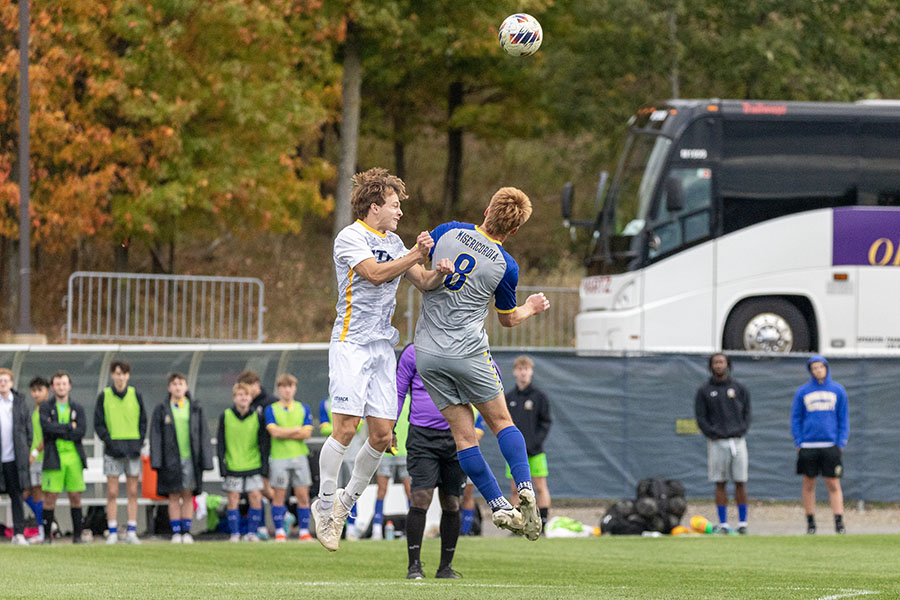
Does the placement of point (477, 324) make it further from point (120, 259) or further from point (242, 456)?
point (120, 259)

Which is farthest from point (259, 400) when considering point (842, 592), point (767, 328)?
point (767, 328)

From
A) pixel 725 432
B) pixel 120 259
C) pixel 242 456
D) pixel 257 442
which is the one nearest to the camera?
pixel 242 456

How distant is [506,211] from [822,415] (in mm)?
9634

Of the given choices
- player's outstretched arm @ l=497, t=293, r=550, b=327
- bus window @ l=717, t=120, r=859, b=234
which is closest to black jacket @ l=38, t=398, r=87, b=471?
player's outstretched arm @ l=497, t=293, r=550, b=327

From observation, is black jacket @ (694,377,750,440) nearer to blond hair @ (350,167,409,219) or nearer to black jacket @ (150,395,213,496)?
black jacket @ (150,395,213,496)

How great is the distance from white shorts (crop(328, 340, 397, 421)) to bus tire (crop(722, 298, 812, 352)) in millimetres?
14141

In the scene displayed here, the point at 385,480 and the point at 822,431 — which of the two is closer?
the point at 385,480

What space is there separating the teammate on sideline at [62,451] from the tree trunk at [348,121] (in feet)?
42.2

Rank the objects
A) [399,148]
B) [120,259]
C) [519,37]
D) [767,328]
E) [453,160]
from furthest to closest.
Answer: [399,148] → [453,160] → [120,259] → [767,328] → [519,37]

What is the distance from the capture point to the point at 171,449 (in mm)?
16328

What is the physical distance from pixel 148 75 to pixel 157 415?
10751 millimetres

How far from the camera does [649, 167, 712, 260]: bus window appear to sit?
877 inches

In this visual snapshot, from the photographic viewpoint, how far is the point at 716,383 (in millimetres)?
17844

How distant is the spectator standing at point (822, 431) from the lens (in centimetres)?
1722
